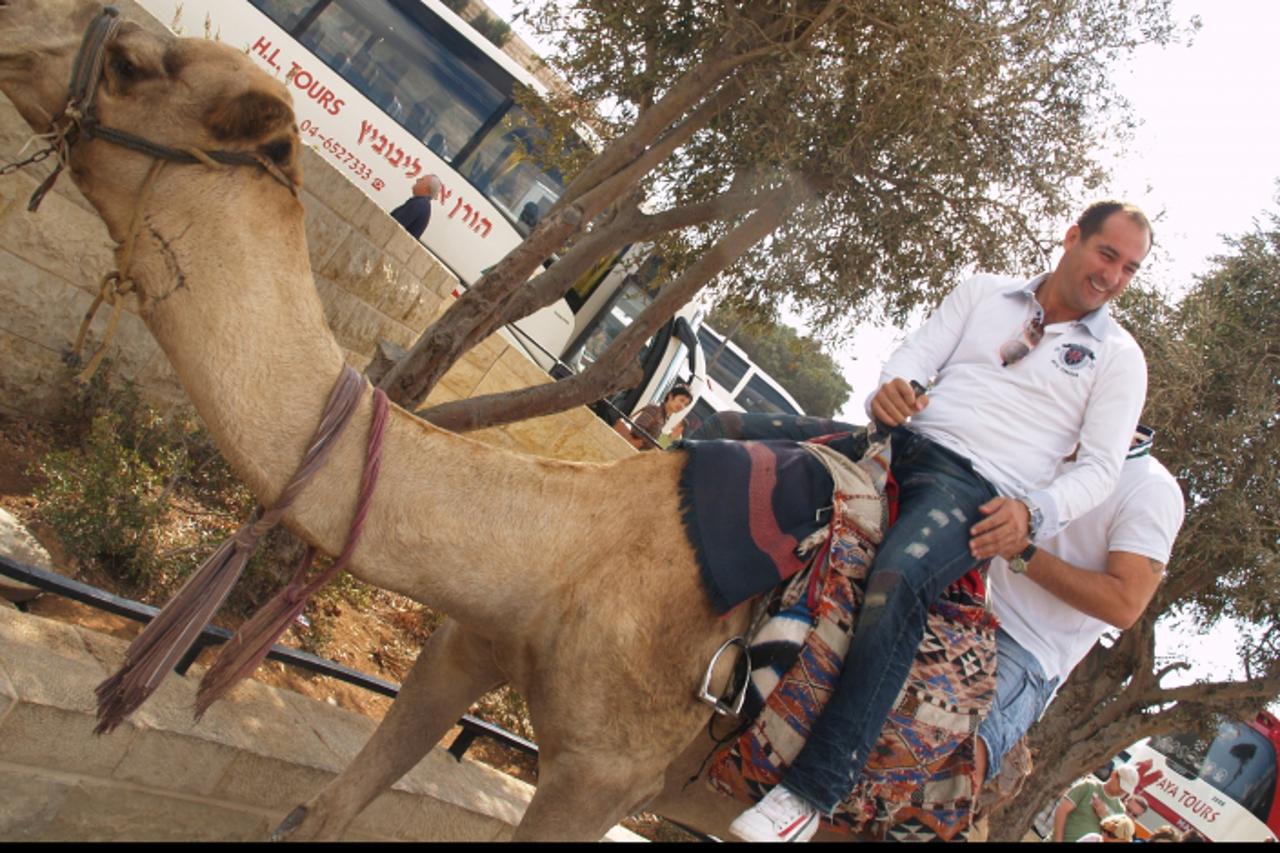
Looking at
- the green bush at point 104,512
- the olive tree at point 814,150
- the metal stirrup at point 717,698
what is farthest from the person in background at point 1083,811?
the green bush at point 104,512

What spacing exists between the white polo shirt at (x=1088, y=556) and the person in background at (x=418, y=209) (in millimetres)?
10724

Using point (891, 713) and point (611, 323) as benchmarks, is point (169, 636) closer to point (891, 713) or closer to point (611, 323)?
point (891, 713)

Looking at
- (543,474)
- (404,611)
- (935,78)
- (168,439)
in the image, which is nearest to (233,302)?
(543,474)

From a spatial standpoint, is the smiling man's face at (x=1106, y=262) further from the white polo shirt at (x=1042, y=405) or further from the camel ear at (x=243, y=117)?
the camel ear at (x=243, y=117)

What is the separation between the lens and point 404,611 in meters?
8.15

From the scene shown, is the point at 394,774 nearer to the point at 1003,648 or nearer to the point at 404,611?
the point at 1003,648

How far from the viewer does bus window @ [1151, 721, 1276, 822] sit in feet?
57.1

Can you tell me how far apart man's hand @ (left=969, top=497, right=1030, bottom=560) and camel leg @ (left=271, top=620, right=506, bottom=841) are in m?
1.73

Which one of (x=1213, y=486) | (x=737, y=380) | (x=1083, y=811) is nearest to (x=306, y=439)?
(x=1083, y=811)

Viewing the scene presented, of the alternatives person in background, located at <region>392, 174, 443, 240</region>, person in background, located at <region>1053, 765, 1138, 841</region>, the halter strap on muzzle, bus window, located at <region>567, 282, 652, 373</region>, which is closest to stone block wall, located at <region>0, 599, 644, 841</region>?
the halter strap on muzzle

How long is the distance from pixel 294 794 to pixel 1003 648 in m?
2.89

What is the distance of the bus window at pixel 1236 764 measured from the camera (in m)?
17.4

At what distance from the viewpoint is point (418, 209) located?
44.9ft

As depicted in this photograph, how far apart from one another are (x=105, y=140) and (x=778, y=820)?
2.86 m
